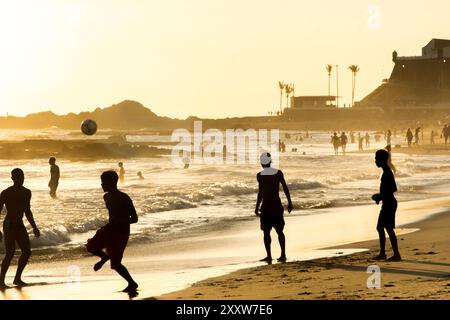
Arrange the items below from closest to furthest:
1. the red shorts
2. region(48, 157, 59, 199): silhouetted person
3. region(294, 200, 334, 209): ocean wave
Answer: the red shorts, region(294, 200, 334, 209): ocean wave, region(48, 157, 59, 199): silhouetted person

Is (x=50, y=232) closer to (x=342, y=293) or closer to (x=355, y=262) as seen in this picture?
(x=355, y=262)

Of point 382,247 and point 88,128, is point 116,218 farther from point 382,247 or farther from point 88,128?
point 88,128

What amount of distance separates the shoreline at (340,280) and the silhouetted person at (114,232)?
29.9 inches

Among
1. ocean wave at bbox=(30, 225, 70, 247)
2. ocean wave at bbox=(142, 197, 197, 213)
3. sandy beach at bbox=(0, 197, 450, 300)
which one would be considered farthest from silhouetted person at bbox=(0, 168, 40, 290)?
ocean wave at bbox=(142, 197, 197, 213)

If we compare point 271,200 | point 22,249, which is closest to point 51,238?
point 22,249

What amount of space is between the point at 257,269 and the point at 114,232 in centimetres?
263

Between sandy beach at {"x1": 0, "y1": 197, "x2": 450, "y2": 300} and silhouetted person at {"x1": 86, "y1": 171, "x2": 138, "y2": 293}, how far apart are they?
33 centimetres

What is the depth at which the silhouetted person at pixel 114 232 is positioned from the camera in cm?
1046

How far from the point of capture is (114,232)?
34.5 feet

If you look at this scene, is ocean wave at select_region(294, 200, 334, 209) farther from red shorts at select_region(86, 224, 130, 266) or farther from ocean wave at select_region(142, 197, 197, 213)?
red shorts at select_region(86, 224, 130, 266)

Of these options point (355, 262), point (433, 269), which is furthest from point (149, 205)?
point (433, 269)

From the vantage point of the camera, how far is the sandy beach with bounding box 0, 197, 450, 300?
32.6 ft
